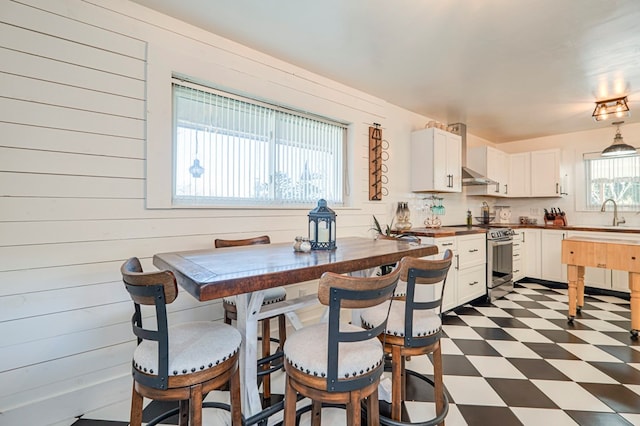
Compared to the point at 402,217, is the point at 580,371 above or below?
below

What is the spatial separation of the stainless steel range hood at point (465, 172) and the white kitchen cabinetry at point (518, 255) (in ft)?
3.36

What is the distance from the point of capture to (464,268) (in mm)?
3432

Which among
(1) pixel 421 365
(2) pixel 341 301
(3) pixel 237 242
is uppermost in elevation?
(3) pixel 237 242

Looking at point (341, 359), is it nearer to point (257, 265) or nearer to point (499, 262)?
point (257, 265)

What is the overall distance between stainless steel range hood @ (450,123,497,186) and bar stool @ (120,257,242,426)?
13.0 ft

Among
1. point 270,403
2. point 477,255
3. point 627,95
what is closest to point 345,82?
point 477,255

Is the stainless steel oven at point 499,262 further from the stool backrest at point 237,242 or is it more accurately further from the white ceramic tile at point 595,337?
the stool backrest at point 237,242

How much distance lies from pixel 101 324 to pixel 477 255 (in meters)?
3.73

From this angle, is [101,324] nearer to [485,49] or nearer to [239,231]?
[239,231]

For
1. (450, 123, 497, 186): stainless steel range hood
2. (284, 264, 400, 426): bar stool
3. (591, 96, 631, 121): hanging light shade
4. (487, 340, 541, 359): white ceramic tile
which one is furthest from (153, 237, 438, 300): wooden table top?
(591, 96, 631, 121): hanging light shade

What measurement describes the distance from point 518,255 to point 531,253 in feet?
1.19

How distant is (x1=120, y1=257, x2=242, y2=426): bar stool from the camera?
1047mm

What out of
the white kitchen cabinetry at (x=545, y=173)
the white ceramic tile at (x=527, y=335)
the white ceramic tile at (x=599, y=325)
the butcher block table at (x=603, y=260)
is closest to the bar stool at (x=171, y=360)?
the white ceramic tile at (x=527, y=335)

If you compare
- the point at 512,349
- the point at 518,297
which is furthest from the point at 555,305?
the point at 512,349
